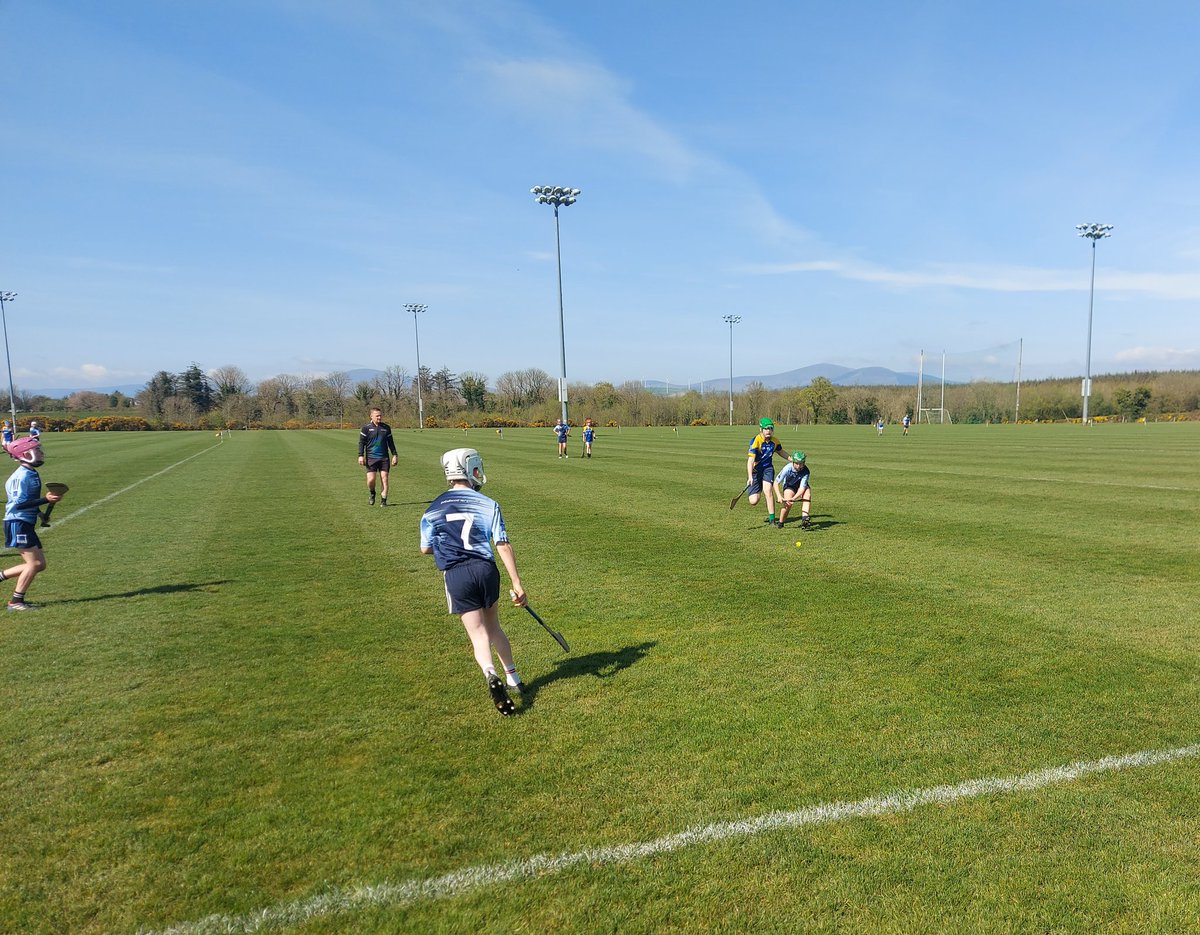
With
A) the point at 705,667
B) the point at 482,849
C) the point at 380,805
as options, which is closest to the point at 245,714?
the point at 380,805

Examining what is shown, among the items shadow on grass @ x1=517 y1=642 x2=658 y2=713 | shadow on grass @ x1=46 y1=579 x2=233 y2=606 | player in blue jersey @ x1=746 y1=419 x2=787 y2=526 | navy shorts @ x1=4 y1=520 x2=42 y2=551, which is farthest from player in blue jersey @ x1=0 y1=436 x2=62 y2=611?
player in blue jersey @ x1=746 y1=419 x2=787 y2=526

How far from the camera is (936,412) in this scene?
114500 millimetres

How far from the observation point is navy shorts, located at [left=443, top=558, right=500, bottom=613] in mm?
5230

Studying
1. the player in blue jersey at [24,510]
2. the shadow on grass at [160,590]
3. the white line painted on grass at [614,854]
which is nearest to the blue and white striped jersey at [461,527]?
the white line painted on grass at [614,854]

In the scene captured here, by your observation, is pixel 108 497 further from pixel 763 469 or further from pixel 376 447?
pixel 763 469

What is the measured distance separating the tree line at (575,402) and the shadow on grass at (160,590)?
7684cm

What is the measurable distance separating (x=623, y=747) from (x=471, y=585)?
1.58 meters

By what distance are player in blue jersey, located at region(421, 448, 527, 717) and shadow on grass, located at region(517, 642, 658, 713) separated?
1.85 ft

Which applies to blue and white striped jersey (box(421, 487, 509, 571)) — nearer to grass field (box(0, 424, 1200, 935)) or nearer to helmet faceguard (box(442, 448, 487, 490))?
helmet faceguard (box(442, 448, 487, 490))

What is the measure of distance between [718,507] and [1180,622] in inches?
358

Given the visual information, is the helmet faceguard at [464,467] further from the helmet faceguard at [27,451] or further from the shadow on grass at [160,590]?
the helmet faceguard at [27,451]

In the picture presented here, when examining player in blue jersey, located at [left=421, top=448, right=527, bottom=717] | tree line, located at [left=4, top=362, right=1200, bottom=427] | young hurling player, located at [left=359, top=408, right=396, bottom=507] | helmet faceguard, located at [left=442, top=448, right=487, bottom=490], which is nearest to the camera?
→ player in blue jersey, located at [left=421, top=448, right=527, bottom=717]

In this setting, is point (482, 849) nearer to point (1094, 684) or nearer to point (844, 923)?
point (844, 923)

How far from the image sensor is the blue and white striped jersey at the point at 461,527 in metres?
5.29
